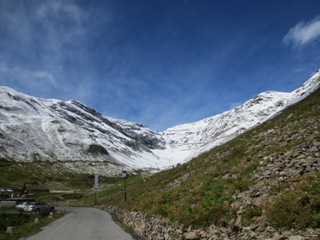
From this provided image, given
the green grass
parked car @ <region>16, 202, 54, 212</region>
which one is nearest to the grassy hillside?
the green grass

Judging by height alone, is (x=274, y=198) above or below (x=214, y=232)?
above

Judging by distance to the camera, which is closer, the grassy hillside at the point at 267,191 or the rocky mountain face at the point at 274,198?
the rocky mountain face at the point at 274,198

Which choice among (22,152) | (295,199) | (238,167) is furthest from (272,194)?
(22,152)

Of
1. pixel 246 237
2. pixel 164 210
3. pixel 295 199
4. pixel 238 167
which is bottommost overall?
pixel 246 237

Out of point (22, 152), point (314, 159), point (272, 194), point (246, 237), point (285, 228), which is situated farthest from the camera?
point (22, 152)

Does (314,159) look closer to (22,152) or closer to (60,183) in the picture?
(60,183)

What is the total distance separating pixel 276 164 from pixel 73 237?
15.9 meters

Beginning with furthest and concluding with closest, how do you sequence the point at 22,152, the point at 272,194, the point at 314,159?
the point at 22,152, the point at 314,159, the point at 272,194

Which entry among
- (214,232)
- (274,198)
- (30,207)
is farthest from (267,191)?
(30,207)

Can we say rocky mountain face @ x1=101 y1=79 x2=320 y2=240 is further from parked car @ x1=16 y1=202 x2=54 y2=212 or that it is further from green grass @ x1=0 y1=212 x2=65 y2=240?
parked car @ x1=16 y1=202 x2=54 y2=212

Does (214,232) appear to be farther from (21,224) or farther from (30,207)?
(30,207)

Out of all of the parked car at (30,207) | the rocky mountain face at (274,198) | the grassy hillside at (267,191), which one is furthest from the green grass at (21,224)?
the grassy hillside at (267,191)

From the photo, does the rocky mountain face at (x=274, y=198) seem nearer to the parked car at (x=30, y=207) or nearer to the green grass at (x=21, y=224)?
the green grass at (x=21, y=224)

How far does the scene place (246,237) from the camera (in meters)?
10.8
